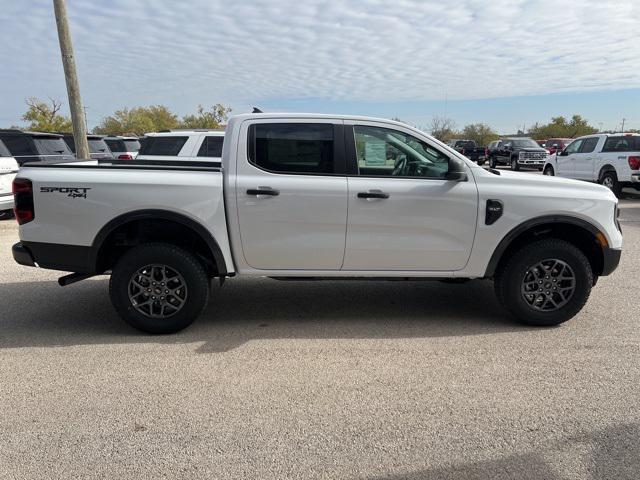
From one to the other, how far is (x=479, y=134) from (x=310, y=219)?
6503 centimetres

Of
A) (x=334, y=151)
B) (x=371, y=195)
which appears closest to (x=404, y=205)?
(x=371, y=195)

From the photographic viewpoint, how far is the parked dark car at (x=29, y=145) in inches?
444

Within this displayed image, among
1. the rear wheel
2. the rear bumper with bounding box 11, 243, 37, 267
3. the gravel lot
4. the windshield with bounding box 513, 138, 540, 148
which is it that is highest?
the windshield with bounding box 513, 138, 540, 148

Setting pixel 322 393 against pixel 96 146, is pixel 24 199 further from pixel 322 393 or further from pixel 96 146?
pixel 96 146

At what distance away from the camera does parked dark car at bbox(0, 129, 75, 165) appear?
1127 cm

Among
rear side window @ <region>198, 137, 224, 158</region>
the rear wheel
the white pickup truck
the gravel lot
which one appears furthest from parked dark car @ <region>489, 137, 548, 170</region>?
the white pickup truck

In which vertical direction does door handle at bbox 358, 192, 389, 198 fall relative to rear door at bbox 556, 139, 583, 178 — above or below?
above

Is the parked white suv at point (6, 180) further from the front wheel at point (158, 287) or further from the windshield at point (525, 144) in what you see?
the windshield at point (525, 144)

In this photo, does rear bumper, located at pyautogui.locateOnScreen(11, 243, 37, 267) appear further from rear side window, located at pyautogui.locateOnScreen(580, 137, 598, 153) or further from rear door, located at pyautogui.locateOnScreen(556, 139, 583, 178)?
rear door, located at pyautogui.locateOnScreen(556, 139, 583, 178)

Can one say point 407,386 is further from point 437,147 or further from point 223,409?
point 437,147

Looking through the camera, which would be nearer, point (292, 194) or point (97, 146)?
point (292, 194)

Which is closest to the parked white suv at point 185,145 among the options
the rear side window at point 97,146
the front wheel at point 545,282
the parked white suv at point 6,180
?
the parked white suv at point 6,180

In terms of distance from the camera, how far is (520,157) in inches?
1020

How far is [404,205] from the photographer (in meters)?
4.29
